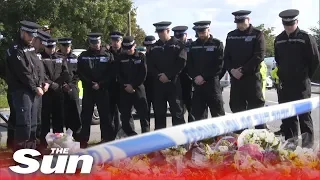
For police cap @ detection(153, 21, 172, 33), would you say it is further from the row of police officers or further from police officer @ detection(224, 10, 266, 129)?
police officer @ detection(224, 10, 266, 129)

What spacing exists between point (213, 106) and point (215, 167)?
4.06m

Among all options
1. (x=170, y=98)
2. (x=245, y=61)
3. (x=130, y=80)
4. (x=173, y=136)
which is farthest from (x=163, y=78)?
(x=173, y=136)

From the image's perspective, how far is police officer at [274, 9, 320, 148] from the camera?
621cm

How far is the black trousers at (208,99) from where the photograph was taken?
7.22 metres

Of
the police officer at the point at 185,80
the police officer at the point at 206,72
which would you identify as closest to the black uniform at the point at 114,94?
the police officer at the point at 185,80

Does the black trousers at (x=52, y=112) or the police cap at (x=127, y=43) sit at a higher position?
the police cap at (x=127, y=43)

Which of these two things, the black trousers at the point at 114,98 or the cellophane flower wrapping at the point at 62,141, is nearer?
the cellophane flower wrapping at the point at 62,141

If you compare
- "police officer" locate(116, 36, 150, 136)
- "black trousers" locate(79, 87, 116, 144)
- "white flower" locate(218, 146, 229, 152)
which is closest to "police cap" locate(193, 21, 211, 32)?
"police officer" locate(116, 36, 150, 136)

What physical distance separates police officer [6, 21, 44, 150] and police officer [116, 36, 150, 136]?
170cm

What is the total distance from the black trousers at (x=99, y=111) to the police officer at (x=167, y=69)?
79 centimetres

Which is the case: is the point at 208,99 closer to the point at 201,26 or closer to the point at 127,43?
the point at 201,26

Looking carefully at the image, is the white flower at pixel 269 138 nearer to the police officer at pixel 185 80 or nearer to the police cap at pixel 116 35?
the police officer at pixel 185 80

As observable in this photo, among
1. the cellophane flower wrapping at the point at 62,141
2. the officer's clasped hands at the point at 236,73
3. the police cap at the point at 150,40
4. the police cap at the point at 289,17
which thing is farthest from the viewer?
the police cap at the point at 150,40

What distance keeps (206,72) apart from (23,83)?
275 cm
